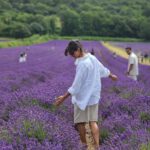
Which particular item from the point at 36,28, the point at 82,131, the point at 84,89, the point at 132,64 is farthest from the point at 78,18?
the point at 84,89

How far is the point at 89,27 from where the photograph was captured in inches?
3477

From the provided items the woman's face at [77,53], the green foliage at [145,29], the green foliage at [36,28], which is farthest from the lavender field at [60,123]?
the green foliage at [145,29]

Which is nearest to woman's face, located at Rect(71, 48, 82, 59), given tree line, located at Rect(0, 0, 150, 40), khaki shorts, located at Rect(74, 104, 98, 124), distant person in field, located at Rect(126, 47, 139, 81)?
khaki shorts, located at Rect(74, 104, 98, 124)

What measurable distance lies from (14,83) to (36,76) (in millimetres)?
2792

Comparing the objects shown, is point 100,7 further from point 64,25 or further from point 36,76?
point 36,76

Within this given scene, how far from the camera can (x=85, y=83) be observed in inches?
214

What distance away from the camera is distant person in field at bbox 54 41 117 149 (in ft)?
17.5

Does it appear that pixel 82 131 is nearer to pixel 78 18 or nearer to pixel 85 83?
pixel 85 83

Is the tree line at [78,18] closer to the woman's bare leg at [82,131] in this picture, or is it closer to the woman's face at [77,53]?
the woman's bare leg at [82,131]

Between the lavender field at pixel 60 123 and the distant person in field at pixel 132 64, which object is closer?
the lavender field at pixel 60 123

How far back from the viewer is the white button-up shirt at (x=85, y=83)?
5.34 metres

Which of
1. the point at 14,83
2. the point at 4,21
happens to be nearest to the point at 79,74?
the point at 14,83

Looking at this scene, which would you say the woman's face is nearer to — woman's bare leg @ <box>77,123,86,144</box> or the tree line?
woman's bare leg @ <box>77,123,86,144</box>

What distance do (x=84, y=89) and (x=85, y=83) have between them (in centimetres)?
7
